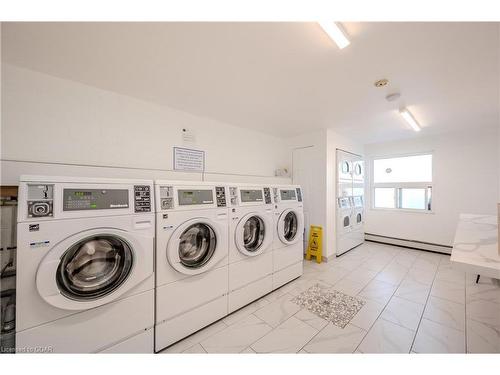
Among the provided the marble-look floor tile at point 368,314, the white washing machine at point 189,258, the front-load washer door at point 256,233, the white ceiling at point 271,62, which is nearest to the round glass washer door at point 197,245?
the white washing machine at point 189,258

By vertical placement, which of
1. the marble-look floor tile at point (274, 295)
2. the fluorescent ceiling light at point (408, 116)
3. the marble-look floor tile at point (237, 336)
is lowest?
the marble-look floor tile at point (237, 336)

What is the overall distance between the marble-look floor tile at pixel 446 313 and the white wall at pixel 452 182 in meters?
2.06

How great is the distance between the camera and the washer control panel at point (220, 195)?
172 centimetres

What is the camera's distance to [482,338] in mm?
1488

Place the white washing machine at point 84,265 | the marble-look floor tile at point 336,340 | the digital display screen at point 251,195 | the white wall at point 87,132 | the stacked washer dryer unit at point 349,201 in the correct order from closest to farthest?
1. the white washing machine at point 84,265
2. the marble-look floor tile at point 336,340
3. the white wall at point 87,132
4. the digital display screen at point 251,195
5. the stacked washer dryer unit at point 349,201

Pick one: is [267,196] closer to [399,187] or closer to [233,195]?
[233,195]

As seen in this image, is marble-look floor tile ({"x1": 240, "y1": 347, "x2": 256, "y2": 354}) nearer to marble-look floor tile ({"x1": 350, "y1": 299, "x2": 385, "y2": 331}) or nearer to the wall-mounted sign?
marble-look floor tile ({"x1": 350, "y1": 299, "x2": 385, "y2": 331})

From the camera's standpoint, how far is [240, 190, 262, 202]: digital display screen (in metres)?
1.92

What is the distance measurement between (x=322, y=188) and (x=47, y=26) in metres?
3.30

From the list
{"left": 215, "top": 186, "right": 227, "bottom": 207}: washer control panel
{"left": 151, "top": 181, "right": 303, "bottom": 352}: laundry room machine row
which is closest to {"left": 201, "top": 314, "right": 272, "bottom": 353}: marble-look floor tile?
{"left": 151, "top": 181, "right": 303, "bottom": 352}: laundry room machine row

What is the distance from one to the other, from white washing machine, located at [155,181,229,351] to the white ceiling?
38.3 inches

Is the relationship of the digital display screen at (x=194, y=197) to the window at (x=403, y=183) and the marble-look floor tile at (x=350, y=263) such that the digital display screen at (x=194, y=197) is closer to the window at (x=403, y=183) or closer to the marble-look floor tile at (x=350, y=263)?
the marble-look floor tile at (x=350, y=263)

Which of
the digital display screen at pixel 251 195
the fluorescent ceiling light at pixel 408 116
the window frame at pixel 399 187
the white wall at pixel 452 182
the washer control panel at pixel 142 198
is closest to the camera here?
the washer control panel at pixel 142 198

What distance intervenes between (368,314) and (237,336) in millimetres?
1270
